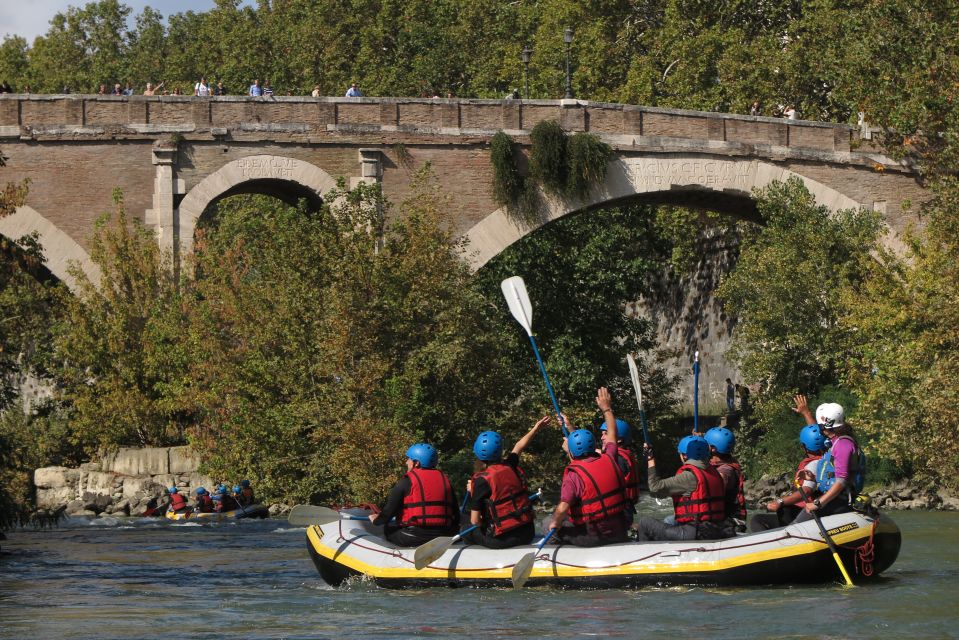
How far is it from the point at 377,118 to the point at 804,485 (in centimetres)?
2286

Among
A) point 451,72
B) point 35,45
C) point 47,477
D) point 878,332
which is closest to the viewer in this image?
point 878,332

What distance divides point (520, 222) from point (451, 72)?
24127 millimetres

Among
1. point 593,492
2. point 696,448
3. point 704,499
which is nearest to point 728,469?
point 704,499

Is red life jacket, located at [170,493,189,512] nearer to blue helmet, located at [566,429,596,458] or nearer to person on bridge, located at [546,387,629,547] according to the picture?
person on bridge, located at [546,387,629,547]

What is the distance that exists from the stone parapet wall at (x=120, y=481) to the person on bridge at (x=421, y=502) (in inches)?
668

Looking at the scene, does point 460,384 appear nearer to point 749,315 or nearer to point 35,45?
point 749,315

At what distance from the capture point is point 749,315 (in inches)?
1495

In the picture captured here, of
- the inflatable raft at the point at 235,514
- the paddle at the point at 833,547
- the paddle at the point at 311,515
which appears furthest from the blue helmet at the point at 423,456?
the inflatable raft at the point at 235,514

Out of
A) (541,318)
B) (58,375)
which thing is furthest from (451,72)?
(58,375)

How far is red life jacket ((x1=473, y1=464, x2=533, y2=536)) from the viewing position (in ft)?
56.4

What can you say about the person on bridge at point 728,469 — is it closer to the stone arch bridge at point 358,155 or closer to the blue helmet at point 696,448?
the blue helmet at point 696,448

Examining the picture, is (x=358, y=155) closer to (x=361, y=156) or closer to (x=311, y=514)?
(x=361, y=156)

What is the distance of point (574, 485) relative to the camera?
16.7 meters

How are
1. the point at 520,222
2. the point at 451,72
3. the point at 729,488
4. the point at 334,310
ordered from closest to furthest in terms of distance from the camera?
1. the point at 729,488
2. the point at 334,310
3. the point at 520,222
4. the point at 451,72
